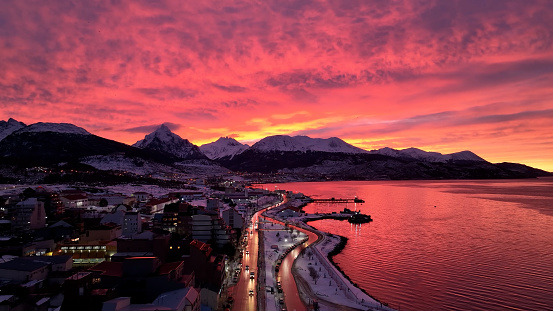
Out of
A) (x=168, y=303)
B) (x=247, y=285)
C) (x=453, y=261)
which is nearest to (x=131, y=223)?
(x=247, y=285)

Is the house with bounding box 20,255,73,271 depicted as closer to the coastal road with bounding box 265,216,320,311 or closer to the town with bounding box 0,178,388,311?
the town with bounding box 0,178,388,311

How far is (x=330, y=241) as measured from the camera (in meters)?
35.7

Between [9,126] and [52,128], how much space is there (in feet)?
134

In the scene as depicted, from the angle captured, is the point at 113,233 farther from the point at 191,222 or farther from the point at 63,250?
the point at 191,222

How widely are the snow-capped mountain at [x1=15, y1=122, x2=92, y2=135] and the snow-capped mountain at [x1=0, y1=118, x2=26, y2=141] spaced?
16.4 m

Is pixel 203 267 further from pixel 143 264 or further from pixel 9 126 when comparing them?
Result: pixel 9 126

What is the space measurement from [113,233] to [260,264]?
527 inches

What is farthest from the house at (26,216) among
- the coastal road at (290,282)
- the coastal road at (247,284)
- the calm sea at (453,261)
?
the calm sea at (453,261)

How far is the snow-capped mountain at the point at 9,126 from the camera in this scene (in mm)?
173375

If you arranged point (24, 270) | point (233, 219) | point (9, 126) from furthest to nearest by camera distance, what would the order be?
1. point (9, 126)
2. point (233, 219)
3. point (24, 270)

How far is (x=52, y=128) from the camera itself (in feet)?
538

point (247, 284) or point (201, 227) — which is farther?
point (201, 227)

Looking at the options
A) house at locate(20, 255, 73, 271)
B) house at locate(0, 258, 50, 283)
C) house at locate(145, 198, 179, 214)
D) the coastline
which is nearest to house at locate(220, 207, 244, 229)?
the coastline

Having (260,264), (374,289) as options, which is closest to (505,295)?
(374,289)
